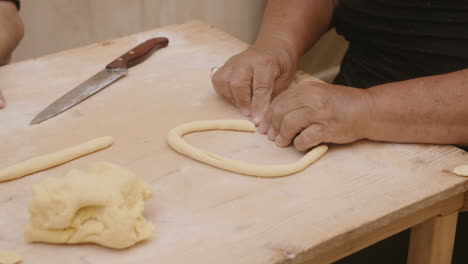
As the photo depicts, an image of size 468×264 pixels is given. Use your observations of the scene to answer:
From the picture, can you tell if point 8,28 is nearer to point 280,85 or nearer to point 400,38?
point 280,85

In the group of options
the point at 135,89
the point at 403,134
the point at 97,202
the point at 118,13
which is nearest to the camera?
the point at 97,202

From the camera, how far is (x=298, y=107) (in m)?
1.11

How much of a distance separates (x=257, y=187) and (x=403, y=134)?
1.07 feet

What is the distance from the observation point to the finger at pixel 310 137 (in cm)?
108

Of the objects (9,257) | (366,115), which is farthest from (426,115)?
(9,257)

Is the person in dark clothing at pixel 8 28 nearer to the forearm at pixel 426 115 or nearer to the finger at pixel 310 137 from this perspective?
the finger at pixel 310 137

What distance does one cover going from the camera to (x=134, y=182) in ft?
2.94

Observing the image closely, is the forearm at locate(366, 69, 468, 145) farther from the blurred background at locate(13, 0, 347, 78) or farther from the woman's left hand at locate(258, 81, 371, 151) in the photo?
the blurred background at locate(13, 0, 347, 78)

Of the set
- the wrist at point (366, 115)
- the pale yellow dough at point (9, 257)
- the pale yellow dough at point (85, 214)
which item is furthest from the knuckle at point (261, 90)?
the pale yellow dough at point (9, 257)

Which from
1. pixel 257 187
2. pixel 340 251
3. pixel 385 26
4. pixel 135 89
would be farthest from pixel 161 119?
pixel 385 26

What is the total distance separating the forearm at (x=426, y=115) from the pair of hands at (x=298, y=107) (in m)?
0.03

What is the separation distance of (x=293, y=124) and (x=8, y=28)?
822 mm

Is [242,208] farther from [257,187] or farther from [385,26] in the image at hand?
[385,26]

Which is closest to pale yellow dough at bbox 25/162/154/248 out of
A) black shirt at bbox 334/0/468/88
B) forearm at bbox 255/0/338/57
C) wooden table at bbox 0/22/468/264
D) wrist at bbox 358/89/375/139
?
wooden table at bbox 0/22/468/264
